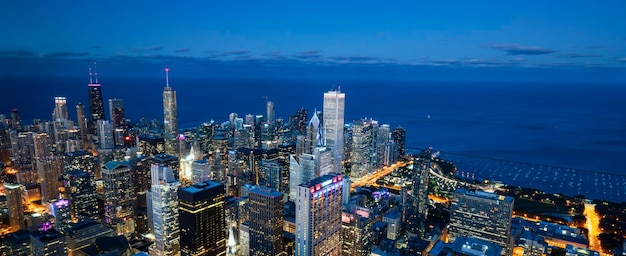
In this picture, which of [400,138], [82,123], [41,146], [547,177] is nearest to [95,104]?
[82,123]

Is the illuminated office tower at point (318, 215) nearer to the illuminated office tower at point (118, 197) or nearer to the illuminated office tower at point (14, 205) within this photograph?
the illuminated office tower at point (118, 197)

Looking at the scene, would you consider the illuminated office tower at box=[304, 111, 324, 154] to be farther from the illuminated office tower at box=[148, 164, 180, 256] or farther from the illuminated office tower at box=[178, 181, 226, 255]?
the illuminated office tower at box=[178, 181, 226, 255]

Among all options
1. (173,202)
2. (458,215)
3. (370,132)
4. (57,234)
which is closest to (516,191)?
(458,215)

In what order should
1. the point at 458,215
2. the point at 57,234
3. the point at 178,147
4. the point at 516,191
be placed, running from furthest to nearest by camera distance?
the point at 178,147, the point at 516,191, the point at 458,215, the point at 57,234

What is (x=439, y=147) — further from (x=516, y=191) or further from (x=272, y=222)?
(x=272, y=222)

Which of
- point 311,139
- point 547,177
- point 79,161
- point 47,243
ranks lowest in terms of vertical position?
point 547,177

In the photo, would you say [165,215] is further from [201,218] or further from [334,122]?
[334,122]

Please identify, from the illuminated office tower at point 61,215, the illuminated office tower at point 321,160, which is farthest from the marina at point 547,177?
the illuminated office tower at point 61,215
